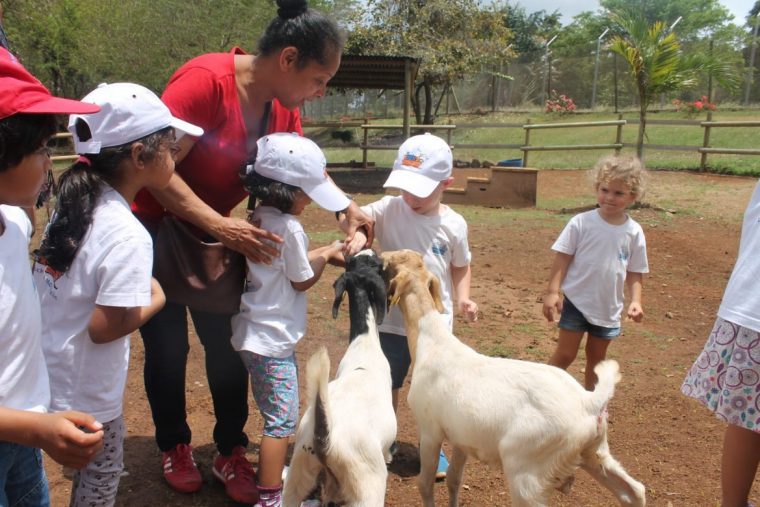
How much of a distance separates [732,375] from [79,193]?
260 centimetres

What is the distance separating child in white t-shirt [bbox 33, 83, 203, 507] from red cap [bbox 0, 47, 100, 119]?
590 millimetres

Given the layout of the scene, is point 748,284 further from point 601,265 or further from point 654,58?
point 654,58

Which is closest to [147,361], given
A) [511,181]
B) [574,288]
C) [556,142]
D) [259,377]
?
[259,377]

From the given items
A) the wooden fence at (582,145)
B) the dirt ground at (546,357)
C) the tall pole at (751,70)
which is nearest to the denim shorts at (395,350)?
the dirt ground at (546,357)

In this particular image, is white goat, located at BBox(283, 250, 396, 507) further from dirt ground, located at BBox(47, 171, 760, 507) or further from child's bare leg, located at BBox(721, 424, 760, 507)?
child's bare leg, located at BBox(721, 424, 760, 507)

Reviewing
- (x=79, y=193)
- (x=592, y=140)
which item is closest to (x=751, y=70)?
(x=592, y=140)

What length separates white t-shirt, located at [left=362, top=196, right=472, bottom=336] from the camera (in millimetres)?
3529

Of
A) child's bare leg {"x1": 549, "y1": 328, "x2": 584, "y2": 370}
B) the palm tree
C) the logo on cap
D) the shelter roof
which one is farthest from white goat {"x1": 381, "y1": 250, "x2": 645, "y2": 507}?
the shelter roof

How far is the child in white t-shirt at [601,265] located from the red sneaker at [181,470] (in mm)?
2210

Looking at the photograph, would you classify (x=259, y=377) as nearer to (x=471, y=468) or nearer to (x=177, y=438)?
(x=177, y=438)

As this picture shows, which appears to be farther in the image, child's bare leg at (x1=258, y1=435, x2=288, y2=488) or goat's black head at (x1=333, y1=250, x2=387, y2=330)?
goat's black head at (x1=333, y1=250, x2=387, y2=330)

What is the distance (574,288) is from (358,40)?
23188mm

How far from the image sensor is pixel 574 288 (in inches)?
157

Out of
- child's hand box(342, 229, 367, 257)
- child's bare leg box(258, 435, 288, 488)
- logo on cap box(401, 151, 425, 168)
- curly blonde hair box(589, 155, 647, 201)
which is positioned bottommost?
child's bare leg box(258, 435, 288, 488)
